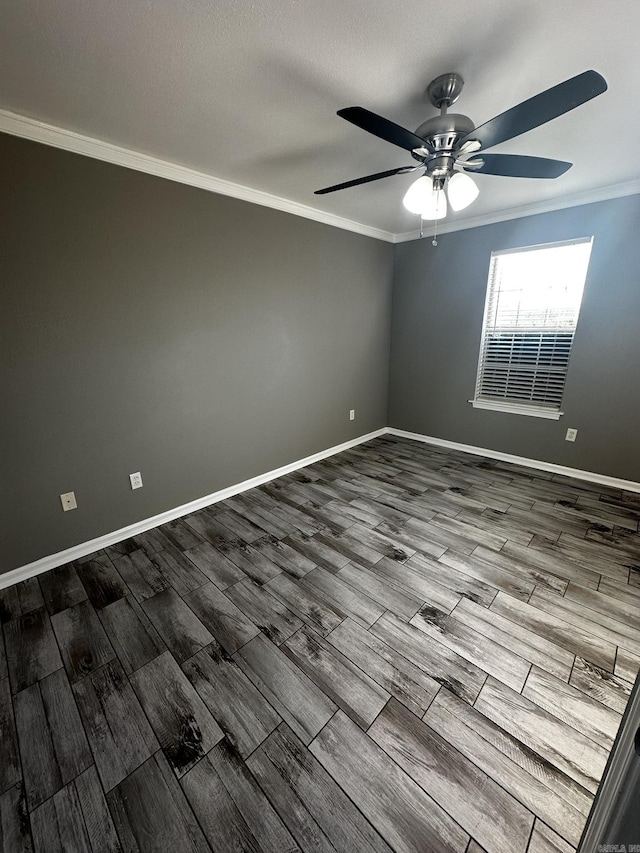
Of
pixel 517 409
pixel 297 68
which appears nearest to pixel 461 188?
pixel 297 68

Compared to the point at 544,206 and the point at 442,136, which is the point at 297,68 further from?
the point at 544,206

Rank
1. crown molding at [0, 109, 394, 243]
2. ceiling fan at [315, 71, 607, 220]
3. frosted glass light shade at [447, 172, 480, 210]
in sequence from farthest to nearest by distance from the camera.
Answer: crown molding at [0, 109, 394, 243] → frosted glass light shade at [447, 172, 480, 210] → ceiling fan at [315, 71, 607, 220]

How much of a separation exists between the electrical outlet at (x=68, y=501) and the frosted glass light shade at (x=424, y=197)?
8.36ft

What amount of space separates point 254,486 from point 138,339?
155 cm

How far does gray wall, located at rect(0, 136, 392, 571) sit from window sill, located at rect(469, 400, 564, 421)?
6.03 ft

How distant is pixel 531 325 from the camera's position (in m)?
3.21

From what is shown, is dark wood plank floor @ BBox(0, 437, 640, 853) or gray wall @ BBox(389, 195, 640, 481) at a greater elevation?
gray wall @ BBox(389, 195, 640, 481)

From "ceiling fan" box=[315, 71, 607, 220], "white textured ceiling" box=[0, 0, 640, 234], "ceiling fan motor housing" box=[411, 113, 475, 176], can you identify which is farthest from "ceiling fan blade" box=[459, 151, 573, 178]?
"white textured ceiling" box=[0, 0, 640, 234]

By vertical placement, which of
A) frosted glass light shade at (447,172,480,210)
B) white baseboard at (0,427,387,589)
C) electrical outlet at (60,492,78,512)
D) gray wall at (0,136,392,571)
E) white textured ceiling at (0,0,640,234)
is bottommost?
white baseboard at (0,427,387,589)

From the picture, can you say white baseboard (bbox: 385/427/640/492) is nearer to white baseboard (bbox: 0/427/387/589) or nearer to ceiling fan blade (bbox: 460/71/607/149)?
white baseboard (bbox: 0/427/387/589)

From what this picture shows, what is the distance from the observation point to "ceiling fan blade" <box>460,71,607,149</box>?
101 cm

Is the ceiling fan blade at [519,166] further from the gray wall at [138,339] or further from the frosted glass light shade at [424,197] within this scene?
the gray wall at [138,339]

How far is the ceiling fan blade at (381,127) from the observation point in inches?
47.2

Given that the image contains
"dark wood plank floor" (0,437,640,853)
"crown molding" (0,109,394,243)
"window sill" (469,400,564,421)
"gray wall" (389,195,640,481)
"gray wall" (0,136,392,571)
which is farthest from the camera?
"window sill" (469,400,564,421)
